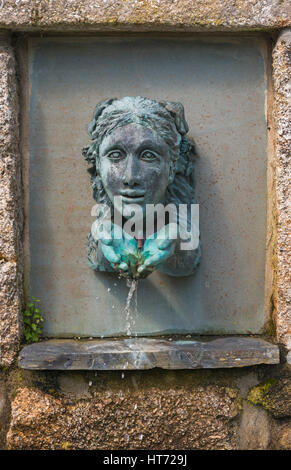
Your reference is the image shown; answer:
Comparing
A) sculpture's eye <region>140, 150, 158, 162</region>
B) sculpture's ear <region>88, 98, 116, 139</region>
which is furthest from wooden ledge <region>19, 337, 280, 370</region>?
sculpture's ear <region>88, 98, 116, 139</region>

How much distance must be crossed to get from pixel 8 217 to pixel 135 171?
590 millimetres

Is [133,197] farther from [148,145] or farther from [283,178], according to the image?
[283,178]

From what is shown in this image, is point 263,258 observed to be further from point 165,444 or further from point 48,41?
point 48,41

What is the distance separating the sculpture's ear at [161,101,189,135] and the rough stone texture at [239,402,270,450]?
1190 millimetres

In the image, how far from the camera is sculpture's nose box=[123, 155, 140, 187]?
7.31ft

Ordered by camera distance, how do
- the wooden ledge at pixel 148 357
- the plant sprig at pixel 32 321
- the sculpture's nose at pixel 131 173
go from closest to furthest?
1. the sculpture's nose at pixel 131 173
2. the wooden ledge at pixel 148 357
3. the plant sprig at pixel 32 321

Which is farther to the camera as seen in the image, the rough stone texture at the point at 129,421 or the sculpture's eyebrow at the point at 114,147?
the rough stone texture at the point at 129,421

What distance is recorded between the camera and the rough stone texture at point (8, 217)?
7.93ft

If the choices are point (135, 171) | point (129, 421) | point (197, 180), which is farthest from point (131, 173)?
point (129, 421)

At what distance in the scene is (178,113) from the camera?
2.40 m

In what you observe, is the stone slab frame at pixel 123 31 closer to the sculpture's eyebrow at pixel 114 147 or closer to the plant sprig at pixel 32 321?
the plant sprig at pixel 32 321

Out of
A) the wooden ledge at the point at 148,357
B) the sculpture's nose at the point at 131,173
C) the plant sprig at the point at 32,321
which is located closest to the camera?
the sculpture's nose at the point at 131,173

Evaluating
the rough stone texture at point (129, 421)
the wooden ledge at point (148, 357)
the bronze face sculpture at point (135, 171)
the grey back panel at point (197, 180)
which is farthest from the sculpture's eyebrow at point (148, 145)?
the rough stone texture at point (129, 421)

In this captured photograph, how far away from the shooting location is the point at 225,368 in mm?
2449
